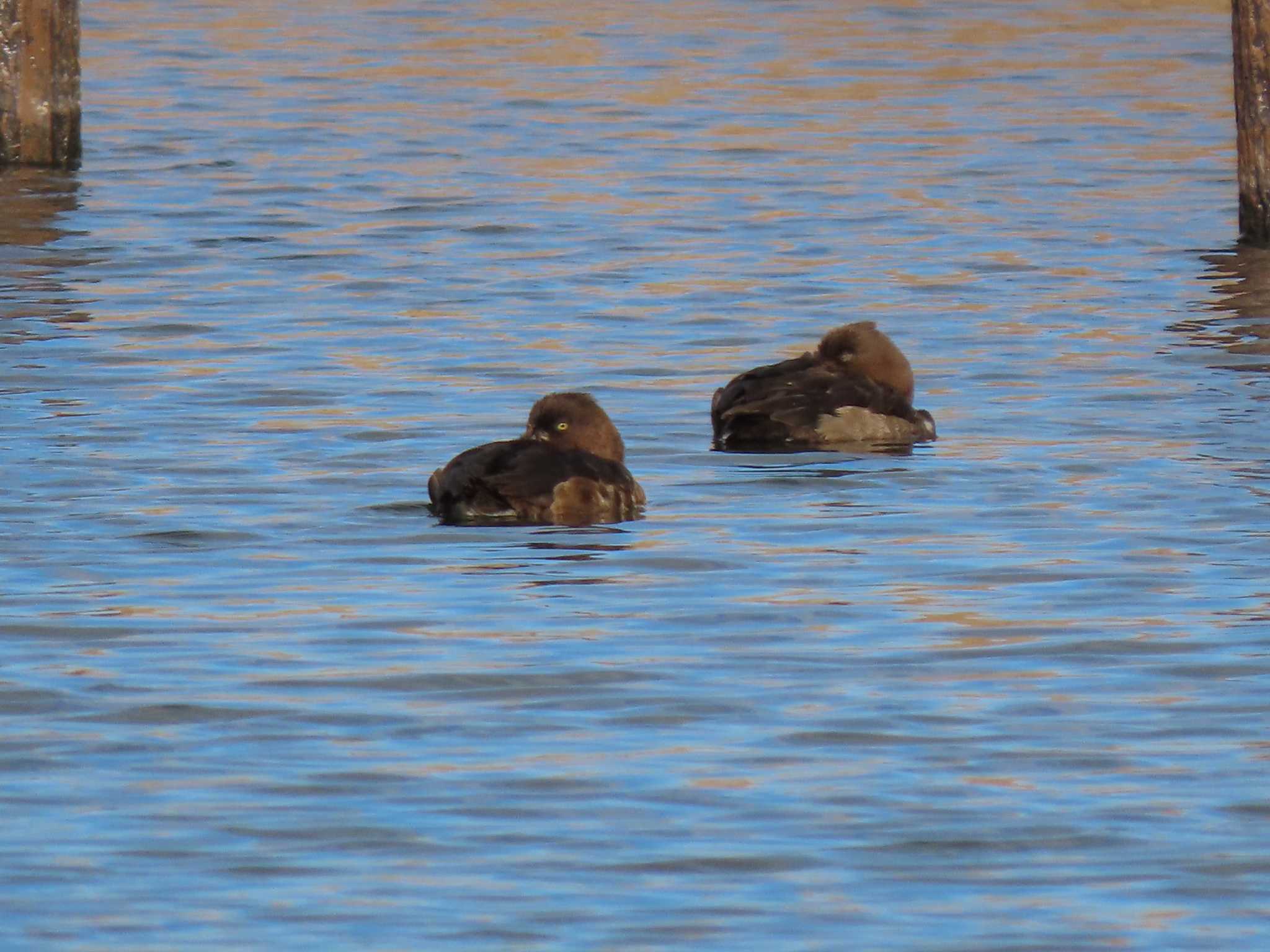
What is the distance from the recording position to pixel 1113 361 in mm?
14836

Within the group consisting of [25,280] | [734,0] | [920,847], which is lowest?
[920,847]

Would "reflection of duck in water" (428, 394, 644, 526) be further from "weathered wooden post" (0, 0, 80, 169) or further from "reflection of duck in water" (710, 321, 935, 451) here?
"weathered wooden post" (0, 0, 80, 169)

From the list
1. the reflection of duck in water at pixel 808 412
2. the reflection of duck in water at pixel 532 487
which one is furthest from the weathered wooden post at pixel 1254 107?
the reflection of duck in water at pixel 532 487

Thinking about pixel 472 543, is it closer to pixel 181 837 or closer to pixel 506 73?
pixel 181 837

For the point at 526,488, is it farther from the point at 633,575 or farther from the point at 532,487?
the point at 633,575

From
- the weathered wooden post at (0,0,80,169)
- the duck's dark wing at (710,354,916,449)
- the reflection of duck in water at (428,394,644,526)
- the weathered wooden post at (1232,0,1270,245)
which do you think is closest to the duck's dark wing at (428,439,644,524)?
the reflection of duck in water at (428,394,644,526)

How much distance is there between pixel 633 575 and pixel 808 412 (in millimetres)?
2772

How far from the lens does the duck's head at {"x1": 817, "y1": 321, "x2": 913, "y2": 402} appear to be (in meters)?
13.2

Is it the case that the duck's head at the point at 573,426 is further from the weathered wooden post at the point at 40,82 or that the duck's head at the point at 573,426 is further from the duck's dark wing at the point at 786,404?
the weathered wooden post at the point at 40,82

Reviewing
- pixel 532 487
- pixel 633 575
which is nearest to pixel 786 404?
pixel 532 487

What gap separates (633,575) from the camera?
996cm

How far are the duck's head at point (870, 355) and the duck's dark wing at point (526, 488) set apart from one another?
2.61 meters

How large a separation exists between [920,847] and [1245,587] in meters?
3.06

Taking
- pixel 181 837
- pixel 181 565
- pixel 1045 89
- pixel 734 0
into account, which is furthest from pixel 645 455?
pixel 734 0
